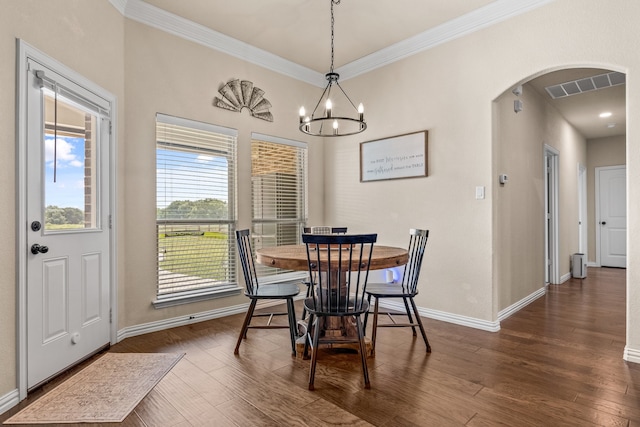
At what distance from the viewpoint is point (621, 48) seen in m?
2.57

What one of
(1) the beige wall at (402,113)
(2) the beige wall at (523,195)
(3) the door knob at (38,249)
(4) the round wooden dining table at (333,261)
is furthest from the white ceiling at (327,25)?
(4) the round wooden dining table at (333,261)

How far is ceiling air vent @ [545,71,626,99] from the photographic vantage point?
3.90 m

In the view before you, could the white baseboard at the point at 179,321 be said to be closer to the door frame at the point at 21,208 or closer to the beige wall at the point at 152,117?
the beige wall at the point at 152,117

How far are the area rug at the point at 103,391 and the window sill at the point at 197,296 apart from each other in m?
0.64

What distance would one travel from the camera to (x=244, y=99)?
3.92 meters

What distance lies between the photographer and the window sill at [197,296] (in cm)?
329

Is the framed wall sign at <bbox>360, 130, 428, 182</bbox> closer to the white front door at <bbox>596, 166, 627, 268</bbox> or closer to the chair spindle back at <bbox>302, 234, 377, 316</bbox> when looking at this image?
the chair spindle back at <bbox>302, 234, 377, 316</bbox>

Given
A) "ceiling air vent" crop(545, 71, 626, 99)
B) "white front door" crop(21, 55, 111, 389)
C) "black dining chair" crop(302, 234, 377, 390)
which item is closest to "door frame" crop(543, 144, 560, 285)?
"ceiling air vent" crop(545, 71, 626, 99)

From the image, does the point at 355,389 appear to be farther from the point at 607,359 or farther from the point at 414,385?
the point at 607,359

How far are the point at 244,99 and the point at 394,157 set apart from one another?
1796 mm

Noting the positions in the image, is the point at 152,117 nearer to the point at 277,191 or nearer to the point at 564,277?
the point at 277,191

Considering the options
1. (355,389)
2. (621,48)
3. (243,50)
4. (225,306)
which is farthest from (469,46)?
(225,306)

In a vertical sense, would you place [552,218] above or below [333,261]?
above

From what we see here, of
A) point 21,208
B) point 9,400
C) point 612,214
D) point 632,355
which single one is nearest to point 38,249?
point 21,208
